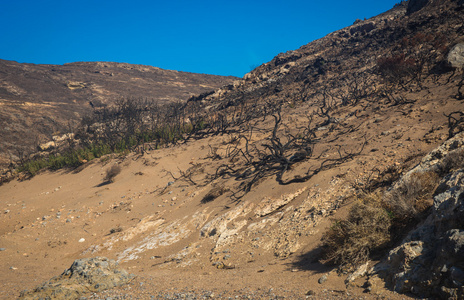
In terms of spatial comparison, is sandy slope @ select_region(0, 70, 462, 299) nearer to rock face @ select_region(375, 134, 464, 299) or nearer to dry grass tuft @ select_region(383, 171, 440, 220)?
rock face @ select_region(375, 134, 464, 299)

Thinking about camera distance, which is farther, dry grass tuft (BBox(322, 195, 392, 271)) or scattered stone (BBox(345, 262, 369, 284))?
dry grass tuft (BBox(322, 195, 392, 271))

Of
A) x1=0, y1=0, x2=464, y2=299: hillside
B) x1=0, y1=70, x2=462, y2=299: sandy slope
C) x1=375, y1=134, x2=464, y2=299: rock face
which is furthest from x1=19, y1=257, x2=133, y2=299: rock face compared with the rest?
x1=375, y1=134, x2=464, y2=299: rock face

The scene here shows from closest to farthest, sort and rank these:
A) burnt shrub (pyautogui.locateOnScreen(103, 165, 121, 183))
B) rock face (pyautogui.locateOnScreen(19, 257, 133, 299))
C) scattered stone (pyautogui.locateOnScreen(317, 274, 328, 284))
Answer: scattered stone (pyautogui.locateOnScreen(317, 274, 328, 284)) → rock face (pyautogui.locateOnScreen(19, 257, 133, 299)) → burnt shrub (pyautogui.locateOnScreen(103, 165, 121, 183))

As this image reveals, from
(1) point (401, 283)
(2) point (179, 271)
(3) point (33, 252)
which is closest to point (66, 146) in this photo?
(3) point (33, 252)

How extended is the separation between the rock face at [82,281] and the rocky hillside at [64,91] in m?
17.2

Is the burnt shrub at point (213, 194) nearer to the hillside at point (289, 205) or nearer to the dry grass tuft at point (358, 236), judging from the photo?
the hillside at point (289, 205)

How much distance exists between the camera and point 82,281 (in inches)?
159

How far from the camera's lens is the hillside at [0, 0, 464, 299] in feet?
10.0

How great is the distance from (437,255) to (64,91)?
46.8 metres

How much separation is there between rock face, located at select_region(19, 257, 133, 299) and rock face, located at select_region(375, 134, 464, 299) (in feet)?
11.3

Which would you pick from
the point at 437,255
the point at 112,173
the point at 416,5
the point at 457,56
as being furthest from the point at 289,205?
the point at 416,5

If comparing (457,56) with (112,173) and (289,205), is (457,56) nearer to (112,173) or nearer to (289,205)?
(289,205)

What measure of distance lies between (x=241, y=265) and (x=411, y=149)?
3826 millimetres

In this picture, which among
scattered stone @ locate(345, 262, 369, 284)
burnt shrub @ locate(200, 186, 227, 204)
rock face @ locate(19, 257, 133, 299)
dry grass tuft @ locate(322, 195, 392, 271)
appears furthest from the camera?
burnt shrub @ locate(200, 186, 227, 204)
